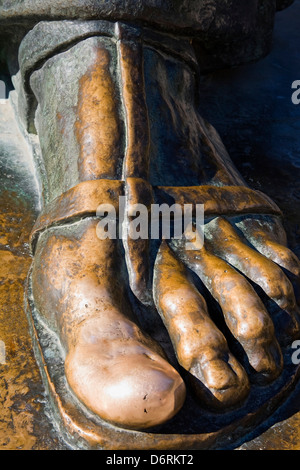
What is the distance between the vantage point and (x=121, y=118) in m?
1.48

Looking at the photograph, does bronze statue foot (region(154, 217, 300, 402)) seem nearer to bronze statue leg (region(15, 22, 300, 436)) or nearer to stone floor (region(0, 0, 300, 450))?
bronze statue leg (region(15, 22, 300, 436))

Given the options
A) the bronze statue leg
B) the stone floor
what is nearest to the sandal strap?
the bronze statue leg

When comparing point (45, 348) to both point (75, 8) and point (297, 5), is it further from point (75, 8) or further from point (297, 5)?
point (297, 5)

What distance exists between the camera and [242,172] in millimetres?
1951

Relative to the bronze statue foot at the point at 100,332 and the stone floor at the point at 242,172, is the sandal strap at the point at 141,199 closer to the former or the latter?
the bronze statue foot at the point at 100,332

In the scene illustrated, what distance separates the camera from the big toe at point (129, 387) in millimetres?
1052

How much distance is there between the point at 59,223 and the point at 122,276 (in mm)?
202

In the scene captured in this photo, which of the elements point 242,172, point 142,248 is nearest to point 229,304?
point 142,248

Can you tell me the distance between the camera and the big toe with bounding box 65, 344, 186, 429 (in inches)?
41.4

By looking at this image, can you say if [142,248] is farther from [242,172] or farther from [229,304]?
[242,172]

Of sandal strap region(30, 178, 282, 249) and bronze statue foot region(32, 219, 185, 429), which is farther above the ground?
sandal strap region(30, 178, 282, 249)

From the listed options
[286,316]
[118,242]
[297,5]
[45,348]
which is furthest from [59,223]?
[297,5]

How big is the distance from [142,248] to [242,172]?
2.35 feet

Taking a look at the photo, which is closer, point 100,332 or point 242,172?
point 100,332
